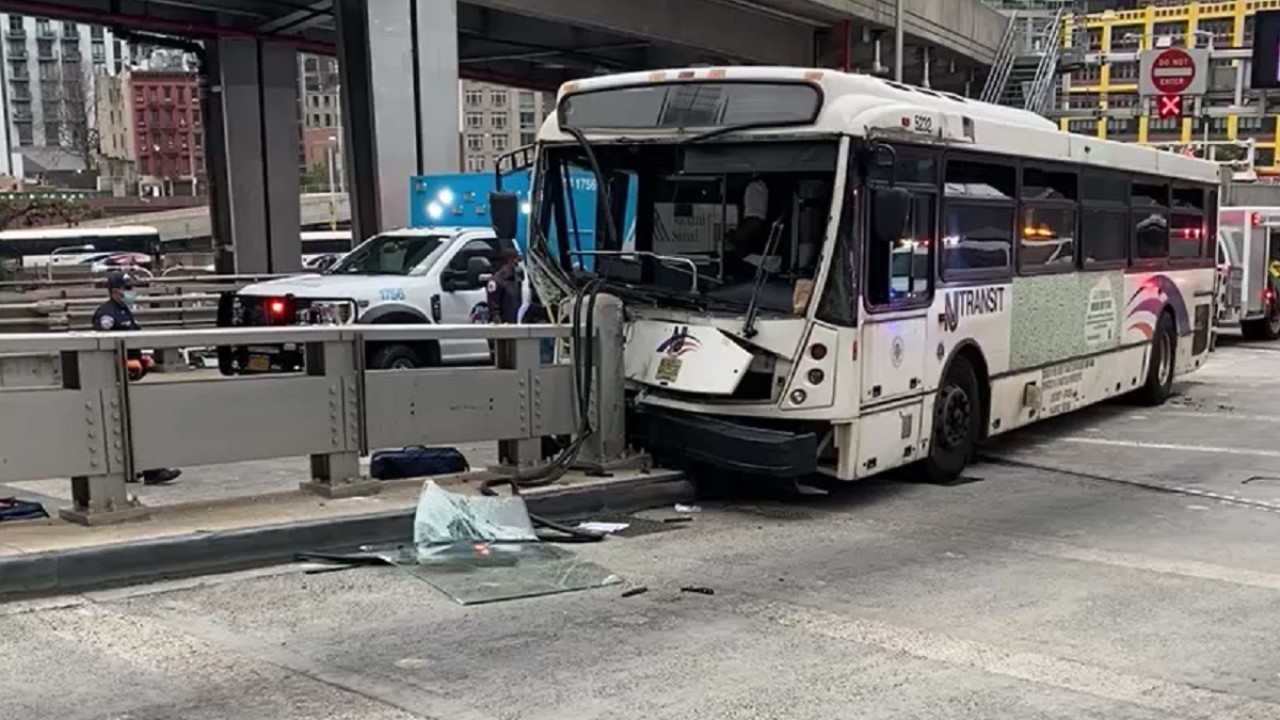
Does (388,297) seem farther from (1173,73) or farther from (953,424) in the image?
(1173,73)

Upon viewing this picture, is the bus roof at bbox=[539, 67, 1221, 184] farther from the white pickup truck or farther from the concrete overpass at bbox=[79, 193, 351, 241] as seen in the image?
the concrete overpass at bbox=[79, 193, 351, 241]

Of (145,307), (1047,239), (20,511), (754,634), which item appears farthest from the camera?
(145,307)

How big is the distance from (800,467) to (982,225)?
3.13 metres

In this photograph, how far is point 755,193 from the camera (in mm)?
8719

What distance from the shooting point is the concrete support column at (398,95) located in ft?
75.5

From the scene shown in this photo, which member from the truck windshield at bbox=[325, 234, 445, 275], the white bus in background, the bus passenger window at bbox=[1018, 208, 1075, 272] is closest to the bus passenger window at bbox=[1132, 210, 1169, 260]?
the bus passenger window at bbox=[1018, 208, 1075, 272]

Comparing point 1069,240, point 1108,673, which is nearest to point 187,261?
point 1069,240

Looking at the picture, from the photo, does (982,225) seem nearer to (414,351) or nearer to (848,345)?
(848,345)

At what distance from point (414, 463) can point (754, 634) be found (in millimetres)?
3716

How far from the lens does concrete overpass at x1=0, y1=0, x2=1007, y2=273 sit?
2327 cm

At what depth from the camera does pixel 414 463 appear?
8.93 meters

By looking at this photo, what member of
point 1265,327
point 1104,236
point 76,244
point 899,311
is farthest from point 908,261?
point 76,244

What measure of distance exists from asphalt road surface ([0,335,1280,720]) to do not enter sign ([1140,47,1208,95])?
2446 cm

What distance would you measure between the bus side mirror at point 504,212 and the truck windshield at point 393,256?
18.7ft
